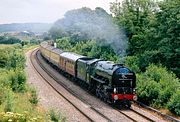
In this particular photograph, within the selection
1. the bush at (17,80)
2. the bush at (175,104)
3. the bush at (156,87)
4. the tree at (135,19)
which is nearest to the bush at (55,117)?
the bush at (175,104)

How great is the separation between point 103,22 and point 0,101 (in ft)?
91.3

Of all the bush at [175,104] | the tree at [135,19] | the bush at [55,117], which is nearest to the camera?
the bush at [55,117]

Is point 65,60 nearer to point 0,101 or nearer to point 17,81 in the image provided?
point 17,81

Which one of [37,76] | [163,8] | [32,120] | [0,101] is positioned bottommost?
[37,76]

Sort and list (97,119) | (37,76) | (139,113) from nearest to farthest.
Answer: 1. (97,119)
2. (139,113)
3. (37,76)

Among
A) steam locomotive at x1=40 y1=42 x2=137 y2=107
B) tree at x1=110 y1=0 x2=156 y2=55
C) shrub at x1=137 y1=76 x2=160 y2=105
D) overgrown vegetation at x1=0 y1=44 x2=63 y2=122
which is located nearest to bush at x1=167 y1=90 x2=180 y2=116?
shrub at x1=137 y1=76 x2=160 y2=105

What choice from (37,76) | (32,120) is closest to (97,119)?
(32,120)

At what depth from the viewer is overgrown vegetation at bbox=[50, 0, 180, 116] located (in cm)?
2391

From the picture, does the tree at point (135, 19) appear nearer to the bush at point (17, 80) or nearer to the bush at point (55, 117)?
the bush at point (17, 80)

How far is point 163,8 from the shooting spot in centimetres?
3297

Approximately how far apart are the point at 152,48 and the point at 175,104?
1299 cm

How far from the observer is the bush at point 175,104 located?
20406mm

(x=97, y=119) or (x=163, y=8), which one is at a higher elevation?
(x=163, y=8)

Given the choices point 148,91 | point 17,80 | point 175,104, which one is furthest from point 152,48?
point 17,80
